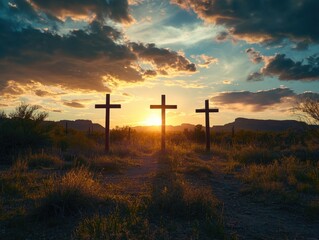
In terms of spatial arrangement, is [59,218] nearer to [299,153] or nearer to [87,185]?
[87,185]

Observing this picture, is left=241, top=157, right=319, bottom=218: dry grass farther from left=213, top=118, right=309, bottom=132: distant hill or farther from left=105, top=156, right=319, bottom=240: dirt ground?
left=213, top=118, right=309, bottom=132: distant hill

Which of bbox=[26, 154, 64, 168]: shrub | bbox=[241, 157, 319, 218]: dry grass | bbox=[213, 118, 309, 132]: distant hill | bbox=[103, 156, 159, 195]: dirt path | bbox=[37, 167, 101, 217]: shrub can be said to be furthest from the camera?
bbox=[213, 118, 309, 132]: distant hill

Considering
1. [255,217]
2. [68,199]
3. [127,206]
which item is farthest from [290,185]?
[68,199]

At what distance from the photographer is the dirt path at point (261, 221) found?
5.77 metres

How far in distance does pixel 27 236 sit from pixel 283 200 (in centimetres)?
554

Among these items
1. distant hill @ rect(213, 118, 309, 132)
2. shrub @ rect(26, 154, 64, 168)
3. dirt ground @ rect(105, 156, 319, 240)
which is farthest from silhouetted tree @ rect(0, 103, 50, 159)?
distant hill @ rect(213, 118, 309, 132)

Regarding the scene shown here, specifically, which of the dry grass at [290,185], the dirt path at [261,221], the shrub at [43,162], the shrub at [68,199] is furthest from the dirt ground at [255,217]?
the shrub at [43,162]

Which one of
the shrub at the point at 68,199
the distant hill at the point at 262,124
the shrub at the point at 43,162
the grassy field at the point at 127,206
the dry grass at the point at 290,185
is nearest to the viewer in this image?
the grassy field at the point at 127,206

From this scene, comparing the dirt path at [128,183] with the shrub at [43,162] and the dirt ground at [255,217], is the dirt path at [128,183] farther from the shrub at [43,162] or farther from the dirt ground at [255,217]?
the shrub at [43,162]

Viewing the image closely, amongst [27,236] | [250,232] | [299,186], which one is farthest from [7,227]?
[299,186]

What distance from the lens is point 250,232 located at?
229 inches

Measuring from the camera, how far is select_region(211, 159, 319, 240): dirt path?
577cm

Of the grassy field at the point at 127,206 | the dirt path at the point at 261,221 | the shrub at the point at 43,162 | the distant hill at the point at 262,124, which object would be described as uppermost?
the distant hill at the point at 262,124

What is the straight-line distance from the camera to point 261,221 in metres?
6.58
